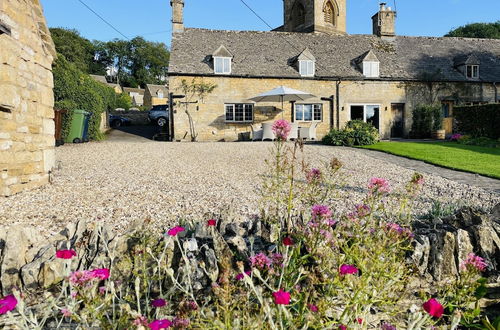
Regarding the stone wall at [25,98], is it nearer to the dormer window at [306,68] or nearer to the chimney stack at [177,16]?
the chimney stack at [177,16]

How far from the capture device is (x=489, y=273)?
2238 mm

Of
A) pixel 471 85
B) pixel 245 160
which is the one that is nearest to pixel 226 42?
pixel 245 160

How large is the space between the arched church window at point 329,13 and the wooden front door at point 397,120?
11.3m

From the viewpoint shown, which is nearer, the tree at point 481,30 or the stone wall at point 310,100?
the stone wall at point 310,100

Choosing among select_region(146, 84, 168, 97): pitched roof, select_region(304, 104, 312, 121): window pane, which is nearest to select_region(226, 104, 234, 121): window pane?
select_region(304, 104, 312, 121): window pane

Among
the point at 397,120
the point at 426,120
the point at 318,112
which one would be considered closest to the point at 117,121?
the point at 318,112

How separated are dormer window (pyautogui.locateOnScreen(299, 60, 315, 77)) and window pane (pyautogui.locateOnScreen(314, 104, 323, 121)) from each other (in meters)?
1.98

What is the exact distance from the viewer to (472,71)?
2158cm

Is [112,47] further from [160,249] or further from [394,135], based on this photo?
[160,249]

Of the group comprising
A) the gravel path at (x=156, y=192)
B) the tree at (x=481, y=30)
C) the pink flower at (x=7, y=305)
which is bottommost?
the gravel path at (x=156, y=192)

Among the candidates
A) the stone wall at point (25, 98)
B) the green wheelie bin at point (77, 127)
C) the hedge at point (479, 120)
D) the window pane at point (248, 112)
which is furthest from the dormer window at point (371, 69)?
the stone wall at point (25, 98)

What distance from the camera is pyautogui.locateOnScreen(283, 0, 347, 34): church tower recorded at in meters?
26.8

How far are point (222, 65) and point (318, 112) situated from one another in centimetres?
675

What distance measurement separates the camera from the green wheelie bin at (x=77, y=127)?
13531mm
